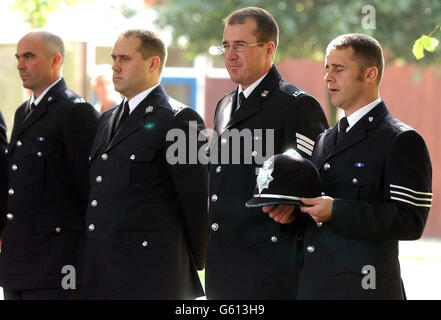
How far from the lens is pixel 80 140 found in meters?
5.69

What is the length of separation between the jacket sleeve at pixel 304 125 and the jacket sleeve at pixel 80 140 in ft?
5.04

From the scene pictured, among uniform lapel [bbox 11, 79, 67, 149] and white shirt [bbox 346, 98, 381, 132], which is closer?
white shirt [bbox 346, 98, 381, 132]

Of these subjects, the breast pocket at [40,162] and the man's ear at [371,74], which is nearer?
the man's ear at [371,74]

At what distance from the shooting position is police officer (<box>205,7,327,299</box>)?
459cm

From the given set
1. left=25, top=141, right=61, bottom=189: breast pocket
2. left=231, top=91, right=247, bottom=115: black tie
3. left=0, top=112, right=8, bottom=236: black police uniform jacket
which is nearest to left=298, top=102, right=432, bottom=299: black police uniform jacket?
left=231, top=91, right=247, bottom=115: black tie

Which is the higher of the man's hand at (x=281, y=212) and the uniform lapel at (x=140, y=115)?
the uniform lapel at (x=140, y=115)

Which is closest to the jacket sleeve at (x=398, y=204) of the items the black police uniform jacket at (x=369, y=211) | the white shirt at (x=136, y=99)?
the black police uniform jacket at (x=369, y=211)

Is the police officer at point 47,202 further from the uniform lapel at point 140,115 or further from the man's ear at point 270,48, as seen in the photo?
the man's ear at point 270,48

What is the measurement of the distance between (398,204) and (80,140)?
93.4 inches

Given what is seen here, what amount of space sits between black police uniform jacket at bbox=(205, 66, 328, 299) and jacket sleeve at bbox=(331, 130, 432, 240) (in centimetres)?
54

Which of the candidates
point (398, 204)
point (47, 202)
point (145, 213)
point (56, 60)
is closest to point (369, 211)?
point (398, 204)

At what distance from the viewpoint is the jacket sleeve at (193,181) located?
5.09 m

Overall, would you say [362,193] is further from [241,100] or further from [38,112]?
[38,112]

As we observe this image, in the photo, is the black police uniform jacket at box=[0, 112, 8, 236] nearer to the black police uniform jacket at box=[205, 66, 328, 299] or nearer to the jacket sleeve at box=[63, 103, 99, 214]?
the jacket sleeve at box=[63, 103, 99, 214]
